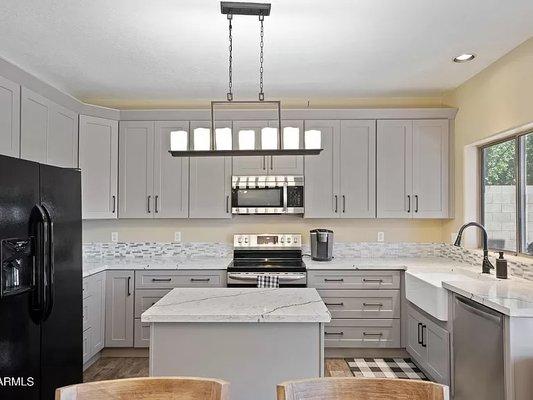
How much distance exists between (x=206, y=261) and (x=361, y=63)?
2300mm

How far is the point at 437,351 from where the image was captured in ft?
10.6

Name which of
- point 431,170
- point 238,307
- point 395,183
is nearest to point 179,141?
point 238,307

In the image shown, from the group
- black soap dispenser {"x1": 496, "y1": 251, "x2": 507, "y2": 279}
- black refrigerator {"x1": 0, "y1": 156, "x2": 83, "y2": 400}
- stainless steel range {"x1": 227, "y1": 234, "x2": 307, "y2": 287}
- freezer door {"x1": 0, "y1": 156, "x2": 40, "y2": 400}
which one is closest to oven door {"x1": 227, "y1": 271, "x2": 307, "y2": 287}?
stainless steel range {"x1": 227, "y1": 234, "x2": 307, "y2": 287}

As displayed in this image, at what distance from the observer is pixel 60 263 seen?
2656mm

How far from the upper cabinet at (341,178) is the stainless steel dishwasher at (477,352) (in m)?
1.67

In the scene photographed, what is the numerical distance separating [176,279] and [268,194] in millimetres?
1188

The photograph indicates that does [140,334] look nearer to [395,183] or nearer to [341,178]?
[341,178]

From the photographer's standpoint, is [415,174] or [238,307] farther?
[415,174]

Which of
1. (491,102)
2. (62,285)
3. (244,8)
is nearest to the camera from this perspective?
(244,8)

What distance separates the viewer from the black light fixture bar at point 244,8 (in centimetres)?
247

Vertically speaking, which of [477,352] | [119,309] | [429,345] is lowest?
[429,345]

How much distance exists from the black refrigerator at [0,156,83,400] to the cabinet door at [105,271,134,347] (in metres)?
1.16

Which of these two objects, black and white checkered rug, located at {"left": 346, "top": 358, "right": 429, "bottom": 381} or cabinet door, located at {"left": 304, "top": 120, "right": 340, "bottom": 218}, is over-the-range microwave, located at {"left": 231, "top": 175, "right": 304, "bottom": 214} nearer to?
cabinet door, located at {"left": 304, "top": 120, "right": 340, "bottom": 218}

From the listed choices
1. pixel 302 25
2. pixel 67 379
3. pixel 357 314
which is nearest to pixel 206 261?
pixel 357 314
